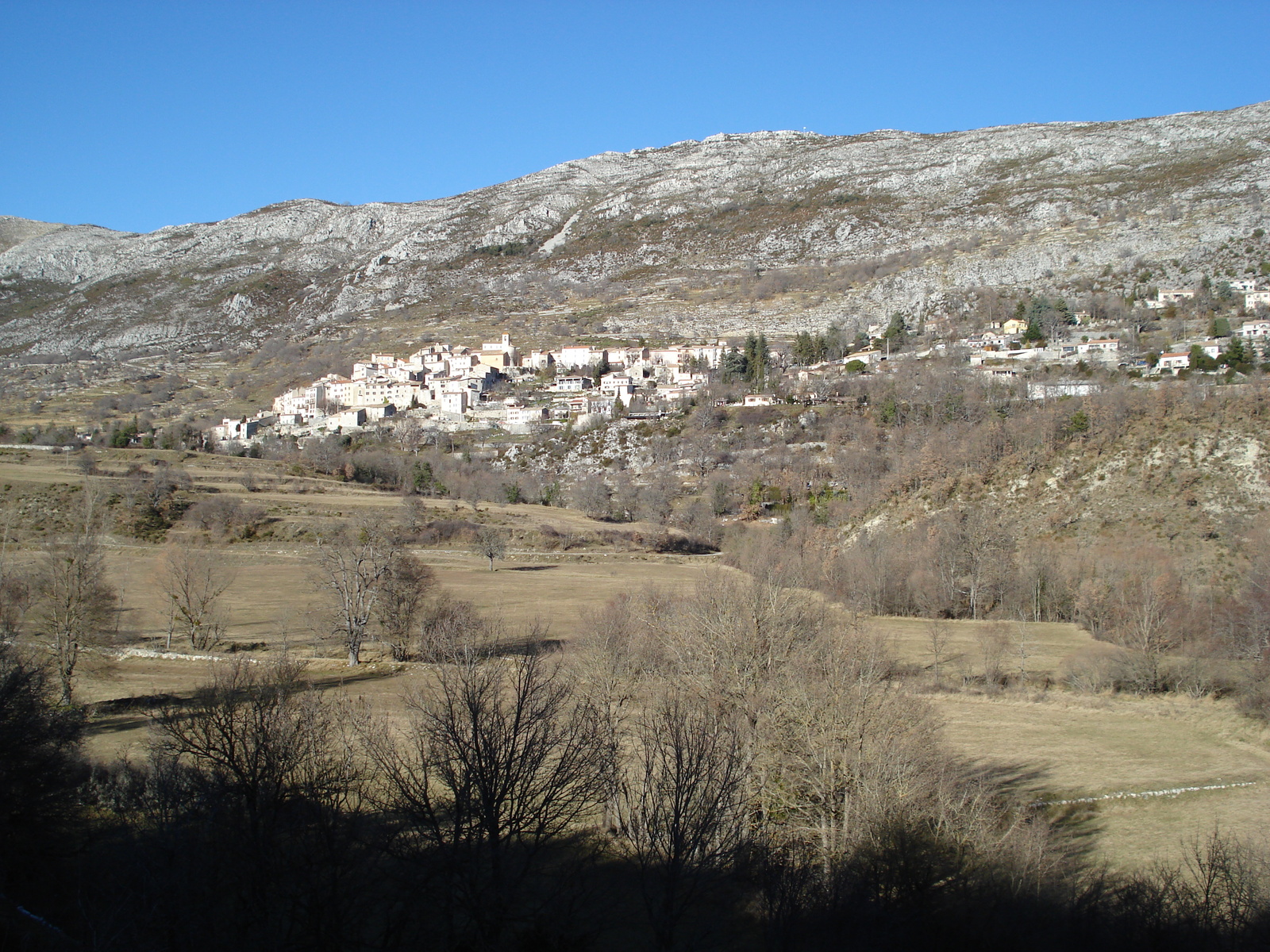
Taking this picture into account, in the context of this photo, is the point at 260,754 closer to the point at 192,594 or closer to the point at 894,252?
the point at 192,594

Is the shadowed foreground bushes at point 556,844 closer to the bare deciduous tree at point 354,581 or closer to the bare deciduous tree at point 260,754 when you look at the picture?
the bare deciduous tree at point 260,754

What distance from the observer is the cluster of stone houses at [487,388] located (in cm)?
11831

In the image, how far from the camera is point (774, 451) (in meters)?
87.1

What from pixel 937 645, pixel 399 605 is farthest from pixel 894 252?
pixel 399 605

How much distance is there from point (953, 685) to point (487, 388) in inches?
4154

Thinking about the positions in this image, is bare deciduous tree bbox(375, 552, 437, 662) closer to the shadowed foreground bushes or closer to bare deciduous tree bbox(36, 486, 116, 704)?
bare deciduous tree bbox(36, 486, 116, 704)

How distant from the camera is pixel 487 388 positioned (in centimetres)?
13062

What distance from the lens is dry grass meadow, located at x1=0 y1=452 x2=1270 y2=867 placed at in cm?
2206

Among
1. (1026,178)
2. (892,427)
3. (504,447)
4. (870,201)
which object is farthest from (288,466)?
(1026,178)

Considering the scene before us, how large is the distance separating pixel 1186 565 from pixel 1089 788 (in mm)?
26712

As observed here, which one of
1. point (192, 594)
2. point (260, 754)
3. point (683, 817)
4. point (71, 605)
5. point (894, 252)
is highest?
→ point (894, 252)

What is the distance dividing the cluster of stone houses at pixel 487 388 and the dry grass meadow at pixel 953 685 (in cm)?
5110

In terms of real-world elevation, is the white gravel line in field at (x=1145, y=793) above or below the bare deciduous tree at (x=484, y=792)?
below

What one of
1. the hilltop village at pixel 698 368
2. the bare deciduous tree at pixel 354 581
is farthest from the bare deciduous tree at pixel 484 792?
the hilltop village at pixel 698 368
